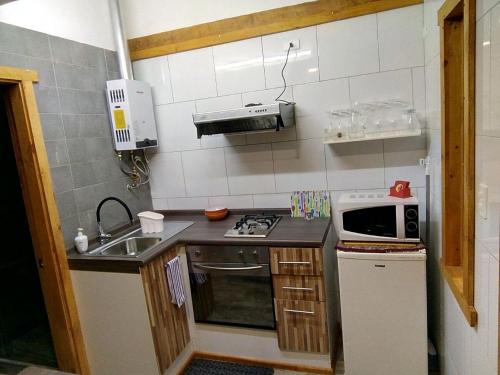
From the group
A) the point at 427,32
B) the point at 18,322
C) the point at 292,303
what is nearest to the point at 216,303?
the point at 292,303

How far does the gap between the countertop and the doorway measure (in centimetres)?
51

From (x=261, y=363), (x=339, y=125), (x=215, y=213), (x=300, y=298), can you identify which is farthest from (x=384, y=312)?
(x=215, y=213)

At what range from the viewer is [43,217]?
2.06 m

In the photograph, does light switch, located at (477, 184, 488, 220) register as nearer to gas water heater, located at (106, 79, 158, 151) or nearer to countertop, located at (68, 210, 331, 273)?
countertop, located at (68, 210, 331, 273)

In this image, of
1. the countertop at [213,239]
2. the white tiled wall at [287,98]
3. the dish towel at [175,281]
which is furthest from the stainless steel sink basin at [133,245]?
the white tiled wall at [287,98]

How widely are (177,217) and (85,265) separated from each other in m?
0.94

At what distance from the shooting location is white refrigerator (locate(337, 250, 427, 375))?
1897 mm

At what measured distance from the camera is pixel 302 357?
222 cm

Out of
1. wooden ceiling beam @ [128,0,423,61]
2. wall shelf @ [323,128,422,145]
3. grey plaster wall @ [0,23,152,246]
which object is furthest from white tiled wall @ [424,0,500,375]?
grey plaster wall @ [0,23,152,246]

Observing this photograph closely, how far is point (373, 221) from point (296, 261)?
1.70ft

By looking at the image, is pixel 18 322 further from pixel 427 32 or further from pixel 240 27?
pixel 427 32

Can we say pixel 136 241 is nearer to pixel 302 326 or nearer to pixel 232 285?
pixel 232 285

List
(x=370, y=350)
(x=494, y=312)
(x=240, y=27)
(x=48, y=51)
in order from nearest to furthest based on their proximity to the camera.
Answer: (x=494, y=312)
(x=370, y=350)
(x=48, y=51)
(x=240, y=27)

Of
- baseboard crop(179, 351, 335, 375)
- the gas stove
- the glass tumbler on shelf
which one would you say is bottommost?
baseboard crop(179, 351, 335, 375)
